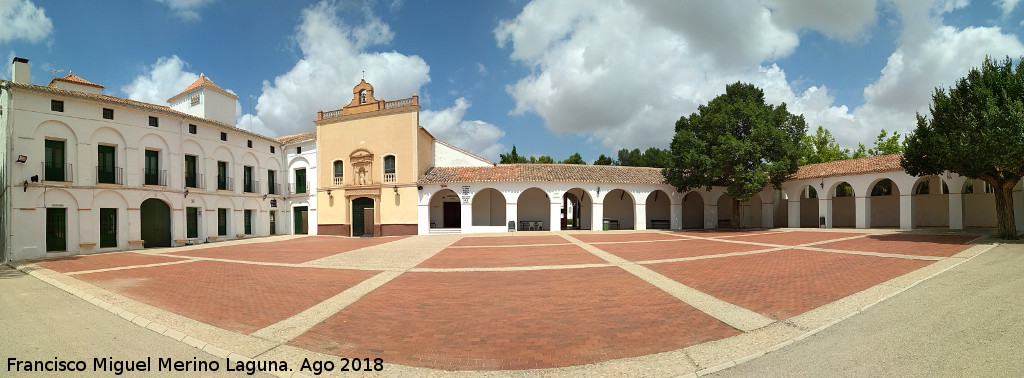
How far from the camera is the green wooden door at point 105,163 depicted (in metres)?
19.0

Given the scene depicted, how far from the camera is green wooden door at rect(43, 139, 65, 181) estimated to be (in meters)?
17.4

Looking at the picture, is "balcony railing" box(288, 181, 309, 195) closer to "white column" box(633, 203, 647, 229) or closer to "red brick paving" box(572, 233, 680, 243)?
"red brick paving" box(572, 233, 680, 243)

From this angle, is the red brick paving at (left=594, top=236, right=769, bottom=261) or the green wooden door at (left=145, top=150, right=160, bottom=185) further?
the green wooden door at (left=145, top=150, right=160, bottom=185)

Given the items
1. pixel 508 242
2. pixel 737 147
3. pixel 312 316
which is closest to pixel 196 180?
pixel 508 242

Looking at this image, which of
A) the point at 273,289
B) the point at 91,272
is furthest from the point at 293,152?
the point at 273,289

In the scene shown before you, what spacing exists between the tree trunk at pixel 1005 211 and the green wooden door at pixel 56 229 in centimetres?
3751

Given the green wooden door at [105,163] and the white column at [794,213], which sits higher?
the green wooden door at [105,163]

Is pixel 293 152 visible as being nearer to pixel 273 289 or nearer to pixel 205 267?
pixel 205 267

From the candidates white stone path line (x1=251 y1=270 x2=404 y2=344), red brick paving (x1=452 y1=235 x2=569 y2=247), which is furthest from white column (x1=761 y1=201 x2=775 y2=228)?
white stone path line (x1=251 y1=270 x2=404 y2=344)

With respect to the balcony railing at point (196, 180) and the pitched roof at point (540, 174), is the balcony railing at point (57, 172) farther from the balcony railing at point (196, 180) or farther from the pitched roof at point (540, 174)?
the pitched roof at point (540, 174)

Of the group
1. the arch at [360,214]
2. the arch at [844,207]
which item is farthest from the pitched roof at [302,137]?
the arch at [844,207]

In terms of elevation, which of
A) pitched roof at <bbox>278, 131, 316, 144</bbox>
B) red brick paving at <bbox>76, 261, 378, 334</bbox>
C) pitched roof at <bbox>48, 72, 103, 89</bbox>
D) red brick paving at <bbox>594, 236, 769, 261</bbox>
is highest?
pitched roof at <bbox>48, 72, 103, 89</bbox>

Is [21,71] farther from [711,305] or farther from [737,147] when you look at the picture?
[737,147]

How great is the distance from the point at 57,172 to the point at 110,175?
5.93ft
